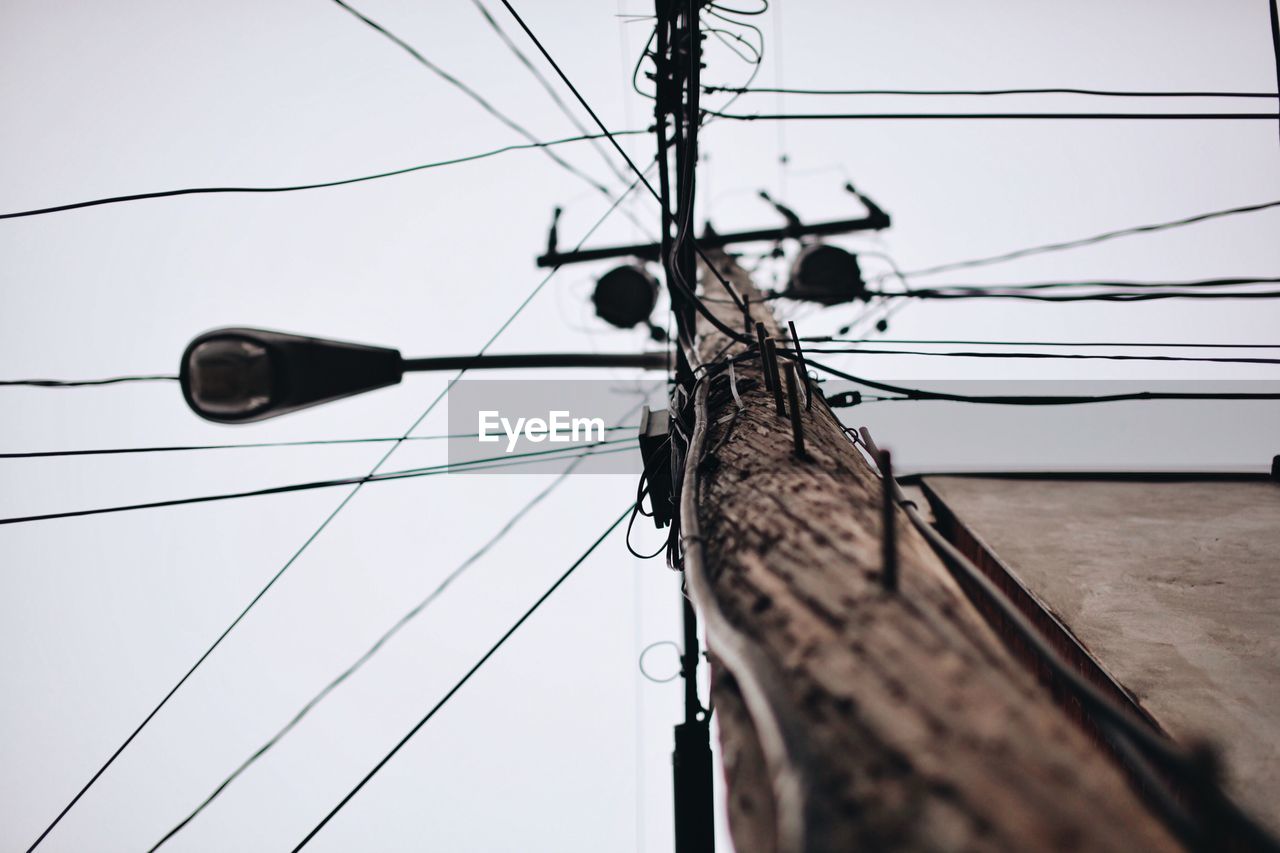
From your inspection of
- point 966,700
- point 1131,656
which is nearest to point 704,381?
point 966,700

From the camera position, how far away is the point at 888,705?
40.4 inches

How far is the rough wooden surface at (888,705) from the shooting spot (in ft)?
2.91

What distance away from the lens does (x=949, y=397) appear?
285 centimetres

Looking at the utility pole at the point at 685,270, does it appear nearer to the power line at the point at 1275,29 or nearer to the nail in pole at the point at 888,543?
the nail in pole at the point at 888,543

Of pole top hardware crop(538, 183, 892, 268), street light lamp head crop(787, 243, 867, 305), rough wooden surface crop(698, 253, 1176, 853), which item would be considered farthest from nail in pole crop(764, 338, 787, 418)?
pole top hardware crop(538, 183, 892, 268)

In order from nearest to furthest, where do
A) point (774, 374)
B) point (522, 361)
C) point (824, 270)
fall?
point (774, 374), point (522, 361), point (824, 270)

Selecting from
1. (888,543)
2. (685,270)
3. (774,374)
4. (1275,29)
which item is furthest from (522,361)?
(1275,29)

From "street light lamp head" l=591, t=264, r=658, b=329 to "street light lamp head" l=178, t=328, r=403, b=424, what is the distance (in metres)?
5.11

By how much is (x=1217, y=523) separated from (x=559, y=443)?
16.7ft

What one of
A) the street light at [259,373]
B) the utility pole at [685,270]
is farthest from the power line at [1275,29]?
the street light at [259,373]

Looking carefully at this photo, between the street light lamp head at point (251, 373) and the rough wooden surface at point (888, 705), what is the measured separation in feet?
3.80

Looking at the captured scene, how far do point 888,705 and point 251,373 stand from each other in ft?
5.51

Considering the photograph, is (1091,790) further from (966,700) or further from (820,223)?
(820,223)

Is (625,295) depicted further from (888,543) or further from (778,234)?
(888,543)
